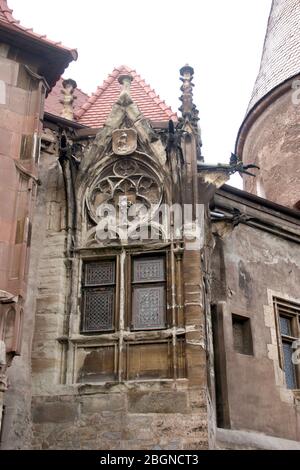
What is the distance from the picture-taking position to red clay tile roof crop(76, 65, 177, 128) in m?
11.7

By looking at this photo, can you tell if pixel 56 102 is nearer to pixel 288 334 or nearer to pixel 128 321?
pixel 128 321

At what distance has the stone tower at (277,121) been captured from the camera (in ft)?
52.0

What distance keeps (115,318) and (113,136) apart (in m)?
2.71

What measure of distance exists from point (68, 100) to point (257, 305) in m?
4.57

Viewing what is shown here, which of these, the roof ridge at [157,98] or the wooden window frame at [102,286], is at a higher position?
the roof ridge at [157,98]

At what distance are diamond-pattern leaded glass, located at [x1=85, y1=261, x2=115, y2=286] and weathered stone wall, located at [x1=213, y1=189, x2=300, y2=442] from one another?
74.1 inches

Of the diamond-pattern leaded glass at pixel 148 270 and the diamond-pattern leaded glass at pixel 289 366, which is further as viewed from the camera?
the diamond-pattern leaded glass at pixel 289 366

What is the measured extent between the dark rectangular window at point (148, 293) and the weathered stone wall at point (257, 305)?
1.50 metres

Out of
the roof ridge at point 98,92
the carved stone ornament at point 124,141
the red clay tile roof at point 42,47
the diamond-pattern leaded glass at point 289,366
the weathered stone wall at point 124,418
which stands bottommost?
the weathered stone wall at point 124,418

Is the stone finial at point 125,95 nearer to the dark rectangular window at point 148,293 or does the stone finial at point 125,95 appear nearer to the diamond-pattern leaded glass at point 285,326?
the dark rectangular window at point 148,293

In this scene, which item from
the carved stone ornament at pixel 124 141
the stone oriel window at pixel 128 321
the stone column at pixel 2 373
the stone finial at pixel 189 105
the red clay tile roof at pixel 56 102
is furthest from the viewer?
the red clay tile roof at pixel 56 102

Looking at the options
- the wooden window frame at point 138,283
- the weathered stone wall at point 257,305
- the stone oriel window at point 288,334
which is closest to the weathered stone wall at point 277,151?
the weathered stone wall at point 257,305

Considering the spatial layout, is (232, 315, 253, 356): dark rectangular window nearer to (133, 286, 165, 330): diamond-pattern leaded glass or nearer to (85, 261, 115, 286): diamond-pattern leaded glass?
(133, 286, 165, 330): diamond-pattern leaded glass

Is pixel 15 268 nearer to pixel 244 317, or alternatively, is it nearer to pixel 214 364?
pixel 214 364
